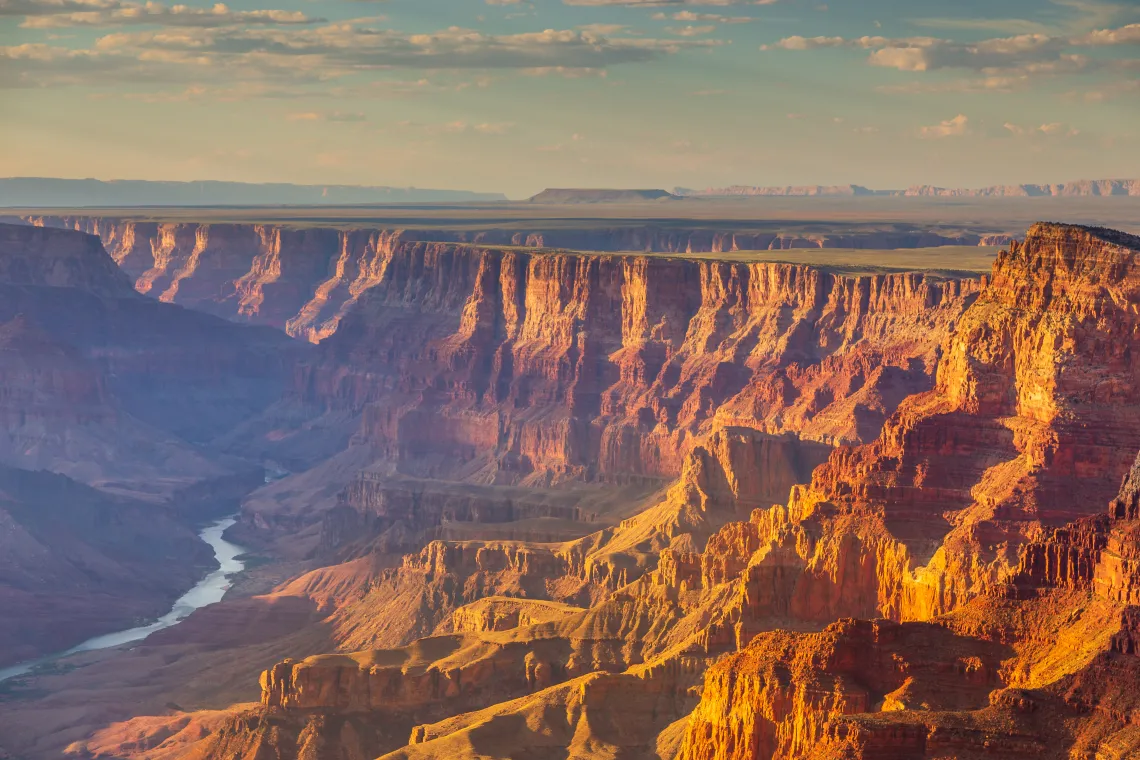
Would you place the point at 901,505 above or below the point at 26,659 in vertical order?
above

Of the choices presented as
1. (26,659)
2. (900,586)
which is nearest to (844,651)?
(900,586)

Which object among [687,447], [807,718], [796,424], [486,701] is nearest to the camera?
[807,718]

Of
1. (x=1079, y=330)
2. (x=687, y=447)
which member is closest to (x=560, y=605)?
(x=1079, y=330)

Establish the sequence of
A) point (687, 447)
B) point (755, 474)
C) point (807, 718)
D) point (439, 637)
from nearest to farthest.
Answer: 1. point (807, 718)
2. point (439, 637)
3. point (755, 474)
4. point (687, 447)

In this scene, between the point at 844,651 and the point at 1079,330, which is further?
the point at 1079,330

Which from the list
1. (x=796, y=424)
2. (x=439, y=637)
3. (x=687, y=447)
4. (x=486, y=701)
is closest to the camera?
(x=486, y=701)

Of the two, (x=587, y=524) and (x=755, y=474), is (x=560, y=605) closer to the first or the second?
(x=755, y=474)

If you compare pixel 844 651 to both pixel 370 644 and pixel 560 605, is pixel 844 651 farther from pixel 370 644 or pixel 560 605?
pixel 370 644

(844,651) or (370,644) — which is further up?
(844,651)

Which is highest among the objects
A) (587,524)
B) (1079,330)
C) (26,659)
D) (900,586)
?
(1079,330)
